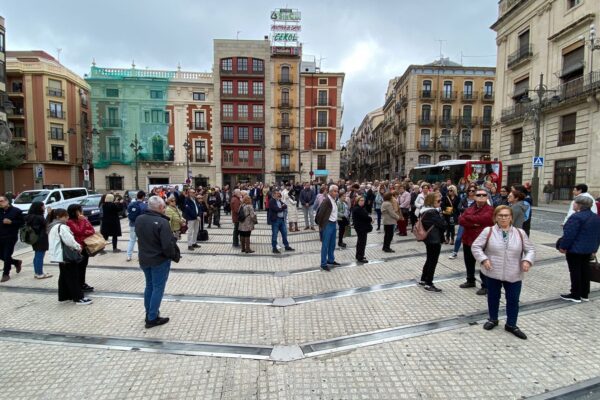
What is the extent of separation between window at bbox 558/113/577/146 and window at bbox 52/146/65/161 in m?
53.0

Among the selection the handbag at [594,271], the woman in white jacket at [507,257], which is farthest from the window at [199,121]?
the handbag at [594,271]

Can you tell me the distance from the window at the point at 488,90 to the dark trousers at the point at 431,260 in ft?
158

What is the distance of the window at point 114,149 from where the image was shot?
41.8 meters

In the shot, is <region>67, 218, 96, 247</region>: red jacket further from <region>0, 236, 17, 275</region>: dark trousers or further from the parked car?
the parked car

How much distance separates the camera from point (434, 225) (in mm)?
5387

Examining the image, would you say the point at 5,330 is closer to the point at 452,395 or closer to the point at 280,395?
the point at 280,395

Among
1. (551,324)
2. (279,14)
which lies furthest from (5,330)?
(279,14)

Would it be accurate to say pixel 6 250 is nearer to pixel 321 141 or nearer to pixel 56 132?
pixel 321 141

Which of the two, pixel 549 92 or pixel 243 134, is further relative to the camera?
pixel 243 134

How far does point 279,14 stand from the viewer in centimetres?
4350

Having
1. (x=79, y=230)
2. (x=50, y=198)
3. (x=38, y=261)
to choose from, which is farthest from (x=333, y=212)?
(x=50, y=198)

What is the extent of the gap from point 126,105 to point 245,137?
1562 cm

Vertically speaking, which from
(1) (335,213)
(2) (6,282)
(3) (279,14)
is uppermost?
(3) (279,14)

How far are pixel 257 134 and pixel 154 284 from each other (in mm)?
40089
